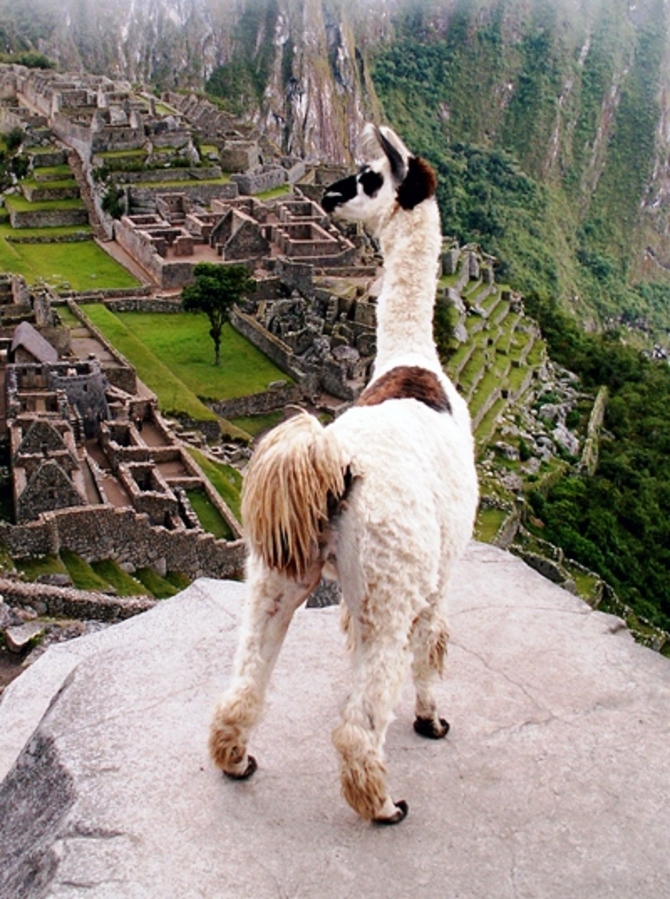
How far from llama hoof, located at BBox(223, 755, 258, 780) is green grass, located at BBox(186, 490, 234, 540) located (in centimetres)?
1203

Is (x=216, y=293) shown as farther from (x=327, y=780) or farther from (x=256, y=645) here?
(x=256, y=645)

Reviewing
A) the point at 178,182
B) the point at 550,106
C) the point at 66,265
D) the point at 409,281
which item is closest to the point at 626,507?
the point at 66,265

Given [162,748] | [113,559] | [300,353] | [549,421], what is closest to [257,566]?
[162,748]

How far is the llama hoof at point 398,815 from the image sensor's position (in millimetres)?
4734

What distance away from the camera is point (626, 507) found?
90.1 feet

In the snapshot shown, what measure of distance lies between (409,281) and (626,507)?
2303 cm

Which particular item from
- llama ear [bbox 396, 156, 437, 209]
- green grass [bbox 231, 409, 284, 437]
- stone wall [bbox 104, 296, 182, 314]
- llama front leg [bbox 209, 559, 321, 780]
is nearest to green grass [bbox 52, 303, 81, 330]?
stone wall [bbox 104, 296, 182, 314]

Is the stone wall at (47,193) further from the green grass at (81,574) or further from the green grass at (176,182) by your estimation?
the green grass at (81,574)

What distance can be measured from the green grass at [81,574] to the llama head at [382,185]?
28.8ft

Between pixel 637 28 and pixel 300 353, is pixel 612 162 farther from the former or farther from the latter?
pixel 300 353

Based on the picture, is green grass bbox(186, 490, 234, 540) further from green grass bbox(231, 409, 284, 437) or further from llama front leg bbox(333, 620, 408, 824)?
llama front leg bbox(333, 620, 408, 824)

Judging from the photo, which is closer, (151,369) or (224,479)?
(224,479)

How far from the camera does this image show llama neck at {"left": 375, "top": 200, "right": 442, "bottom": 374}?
5.74m

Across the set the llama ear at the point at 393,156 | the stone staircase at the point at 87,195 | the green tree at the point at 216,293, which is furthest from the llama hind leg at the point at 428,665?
the stone staircase at the point at 87,195
